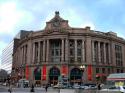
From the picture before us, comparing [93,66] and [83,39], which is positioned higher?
[83,39]

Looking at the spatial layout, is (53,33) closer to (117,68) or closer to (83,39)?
(83,39)

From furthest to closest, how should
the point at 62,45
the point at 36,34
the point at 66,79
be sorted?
the point at 36,34 < the point at 62,45 < the point at 66,79

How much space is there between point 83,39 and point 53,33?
484 inches

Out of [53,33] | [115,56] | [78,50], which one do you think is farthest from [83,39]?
[115,56]

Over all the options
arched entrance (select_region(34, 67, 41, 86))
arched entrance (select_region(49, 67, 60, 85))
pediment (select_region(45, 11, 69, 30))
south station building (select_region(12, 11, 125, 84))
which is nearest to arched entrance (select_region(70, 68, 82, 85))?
south station building (select_region(12, 11, 125, 84))

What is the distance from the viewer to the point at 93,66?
352 feet

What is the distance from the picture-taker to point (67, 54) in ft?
351

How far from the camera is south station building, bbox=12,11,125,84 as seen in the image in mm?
106562

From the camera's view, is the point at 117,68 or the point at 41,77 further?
the point at 117,68

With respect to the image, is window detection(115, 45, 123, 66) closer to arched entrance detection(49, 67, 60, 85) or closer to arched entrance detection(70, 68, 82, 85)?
arched entrance detection(70, 68, 82, 85)

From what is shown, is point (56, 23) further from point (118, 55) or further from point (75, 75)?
point (118, 55)

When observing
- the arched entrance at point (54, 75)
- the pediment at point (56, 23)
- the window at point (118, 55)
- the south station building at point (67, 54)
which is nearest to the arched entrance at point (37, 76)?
the south station building at point (67, 54)

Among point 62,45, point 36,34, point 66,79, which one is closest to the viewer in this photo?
point 66,79

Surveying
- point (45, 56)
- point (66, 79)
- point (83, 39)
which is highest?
point (83, 39)
